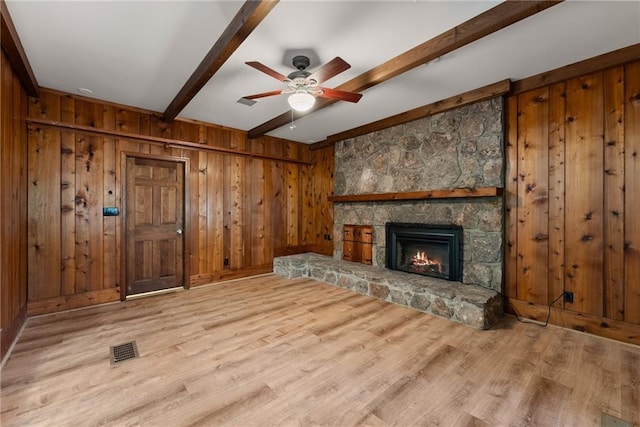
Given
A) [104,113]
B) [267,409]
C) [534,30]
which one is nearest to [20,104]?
[104,113]

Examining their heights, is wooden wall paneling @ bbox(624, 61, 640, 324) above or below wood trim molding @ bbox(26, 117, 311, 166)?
below

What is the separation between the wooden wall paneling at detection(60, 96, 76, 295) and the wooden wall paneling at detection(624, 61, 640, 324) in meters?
5.90

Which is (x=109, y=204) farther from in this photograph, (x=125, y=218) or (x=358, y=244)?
(x=358, y=244)

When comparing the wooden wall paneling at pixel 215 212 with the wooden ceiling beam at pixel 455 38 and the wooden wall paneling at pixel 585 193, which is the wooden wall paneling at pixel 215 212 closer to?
the wooden ceiling beam at pixel 455 38

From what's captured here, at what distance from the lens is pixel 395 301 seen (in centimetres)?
346

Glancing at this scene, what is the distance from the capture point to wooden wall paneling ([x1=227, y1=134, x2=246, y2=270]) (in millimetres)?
4641

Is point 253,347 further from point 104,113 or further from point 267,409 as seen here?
→ point 104,113

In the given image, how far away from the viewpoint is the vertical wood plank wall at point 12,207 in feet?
7.18

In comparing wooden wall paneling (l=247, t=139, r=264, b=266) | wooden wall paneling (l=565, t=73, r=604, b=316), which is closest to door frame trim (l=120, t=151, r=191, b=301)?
wooden wall paneling (l=247, t=139, r=264, b=266)

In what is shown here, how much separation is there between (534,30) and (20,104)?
484 cm

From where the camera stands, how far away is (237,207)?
4.72 meters

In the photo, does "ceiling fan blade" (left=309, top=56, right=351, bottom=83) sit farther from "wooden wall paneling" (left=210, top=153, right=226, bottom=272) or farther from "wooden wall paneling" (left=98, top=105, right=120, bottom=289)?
"wooden wall paneling" (left=98, top=105, right=120, bottom=289)

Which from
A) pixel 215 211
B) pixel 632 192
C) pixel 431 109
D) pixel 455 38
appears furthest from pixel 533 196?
pixel 215 211

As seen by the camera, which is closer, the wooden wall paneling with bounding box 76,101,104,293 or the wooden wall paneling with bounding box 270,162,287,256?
the wooden wall paneling with bounding box 76,101,104,293
